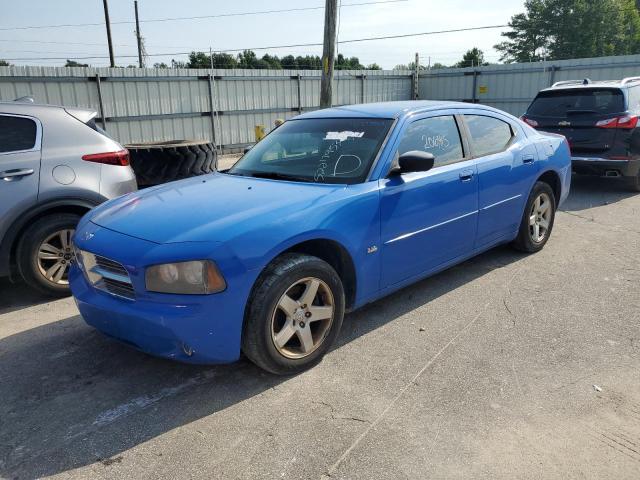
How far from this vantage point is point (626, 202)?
7891 mm

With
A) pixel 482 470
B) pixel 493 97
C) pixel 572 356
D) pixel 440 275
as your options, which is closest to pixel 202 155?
pixel 440 275

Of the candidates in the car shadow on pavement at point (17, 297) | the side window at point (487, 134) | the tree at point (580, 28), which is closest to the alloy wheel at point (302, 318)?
the side window at point (487, 134)

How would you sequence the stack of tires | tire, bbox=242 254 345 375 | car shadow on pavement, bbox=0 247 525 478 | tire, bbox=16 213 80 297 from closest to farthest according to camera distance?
1. car shadow on pavement, bbox=0 247 525 478
2. tire, bbox=242 254 345 375
3. tire, bbox=16 213 80 297
4. the stack of tires

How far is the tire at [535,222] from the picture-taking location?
207 inches

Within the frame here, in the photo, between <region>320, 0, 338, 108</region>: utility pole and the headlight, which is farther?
<region>320, 0, 338, 108</region>: utility pole

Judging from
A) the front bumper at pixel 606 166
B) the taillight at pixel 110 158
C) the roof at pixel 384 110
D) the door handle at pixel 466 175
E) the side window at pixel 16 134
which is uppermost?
the roof at pixel 384 110

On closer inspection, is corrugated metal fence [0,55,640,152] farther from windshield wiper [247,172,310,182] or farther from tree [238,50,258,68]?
tree [238,50,258,68]

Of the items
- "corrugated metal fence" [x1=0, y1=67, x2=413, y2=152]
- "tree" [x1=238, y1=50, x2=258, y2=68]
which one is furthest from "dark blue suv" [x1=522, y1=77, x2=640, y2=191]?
"tree" [x1=238, y1=50, x2=258, y2=68]

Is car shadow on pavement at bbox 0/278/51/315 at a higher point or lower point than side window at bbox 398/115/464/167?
lower

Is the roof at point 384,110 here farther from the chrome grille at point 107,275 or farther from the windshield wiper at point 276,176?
the chrome grille at point 107,275

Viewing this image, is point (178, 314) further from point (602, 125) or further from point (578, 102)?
point (578, 102)

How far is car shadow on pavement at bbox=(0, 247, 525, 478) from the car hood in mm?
929

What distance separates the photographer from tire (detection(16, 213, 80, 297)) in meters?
4.51

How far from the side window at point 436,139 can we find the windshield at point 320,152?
A: 0.69 ft
